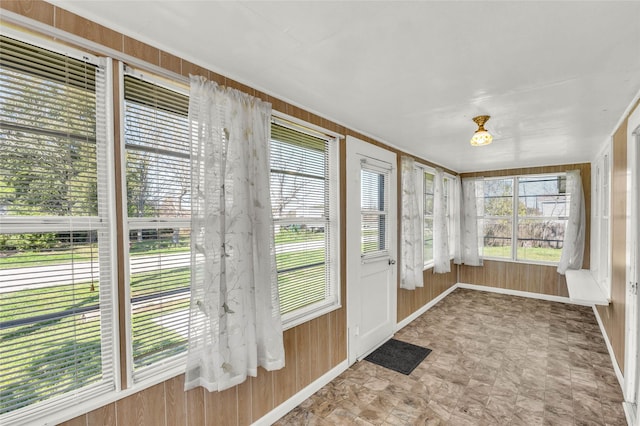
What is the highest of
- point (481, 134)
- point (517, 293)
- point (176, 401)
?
point (481, 134)

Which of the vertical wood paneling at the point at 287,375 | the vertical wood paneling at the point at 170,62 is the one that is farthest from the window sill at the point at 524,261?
the vertical wood paneling at the point at 170,62

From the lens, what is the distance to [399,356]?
314 cm

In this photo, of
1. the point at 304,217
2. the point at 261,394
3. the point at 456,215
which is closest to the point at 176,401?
the point at 261,394

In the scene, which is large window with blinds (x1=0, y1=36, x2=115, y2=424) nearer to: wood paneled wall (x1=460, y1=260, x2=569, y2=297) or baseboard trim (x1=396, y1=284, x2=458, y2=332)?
baseboard trim (x1=396, y1=284, x2=458, y2=332)

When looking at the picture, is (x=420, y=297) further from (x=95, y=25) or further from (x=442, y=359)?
(x=95, y=25)

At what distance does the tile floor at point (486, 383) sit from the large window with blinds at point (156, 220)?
1.19 metres

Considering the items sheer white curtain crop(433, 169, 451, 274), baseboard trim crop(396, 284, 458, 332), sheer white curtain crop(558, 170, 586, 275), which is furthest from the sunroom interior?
sheer white curtain crop(558, 170, 586, 275)

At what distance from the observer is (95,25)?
1.30 m

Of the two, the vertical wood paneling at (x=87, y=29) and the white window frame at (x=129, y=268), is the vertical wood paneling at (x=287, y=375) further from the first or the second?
the vertical wood paneling at (x=87, y=29)

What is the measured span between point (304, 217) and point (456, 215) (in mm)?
4289

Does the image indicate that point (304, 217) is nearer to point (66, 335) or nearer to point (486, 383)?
point (66, 335)

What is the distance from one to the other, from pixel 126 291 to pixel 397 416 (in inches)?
81.7

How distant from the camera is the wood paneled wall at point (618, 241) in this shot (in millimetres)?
2426

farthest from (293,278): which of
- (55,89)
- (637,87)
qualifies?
(637,87)
